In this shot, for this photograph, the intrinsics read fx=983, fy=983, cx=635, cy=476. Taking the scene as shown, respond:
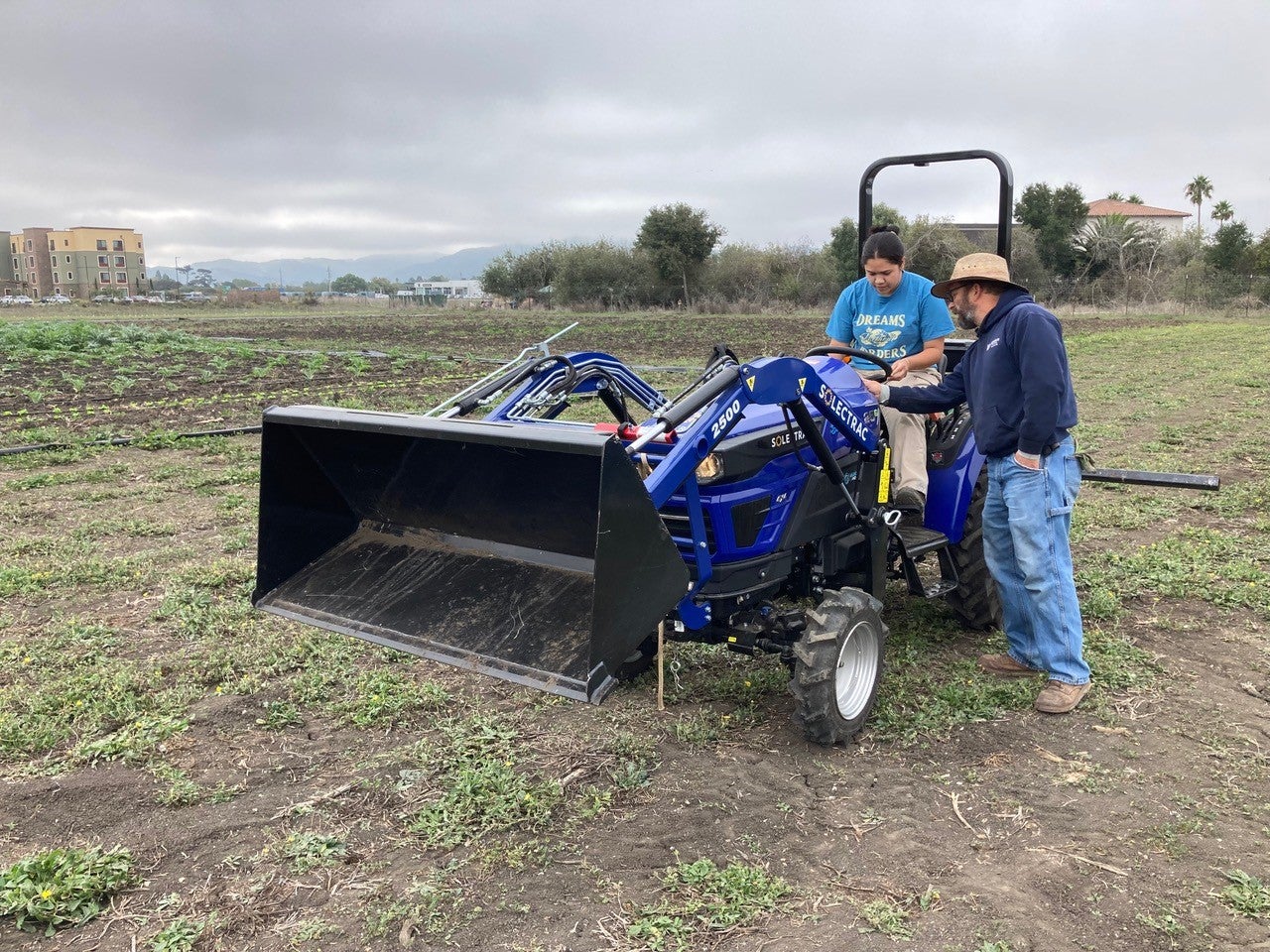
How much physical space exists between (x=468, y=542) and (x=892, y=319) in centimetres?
249

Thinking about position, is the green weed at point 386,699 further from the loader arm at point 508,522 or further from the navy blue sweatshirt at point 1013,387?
the navy blue sweatshirt at point 1013,387

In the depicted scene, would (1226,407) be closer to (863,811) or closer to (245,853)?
(863,811)

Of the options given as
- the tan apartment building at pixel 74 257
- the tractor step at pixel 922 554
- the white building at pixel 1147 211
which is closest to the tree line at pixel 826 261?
the white building at pixel 1147 211

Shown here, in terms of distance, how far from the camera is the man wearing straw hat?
4316 mm

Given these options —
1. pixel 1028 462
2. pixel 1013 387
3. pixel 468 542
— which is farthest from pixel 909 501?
pixel 468 542

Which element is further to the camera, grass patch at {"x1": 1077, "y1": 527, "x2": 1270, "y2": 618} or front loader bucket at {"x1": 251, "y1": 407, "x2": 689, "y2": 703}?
grass patch at {"x1": 1077, "y1": 527, "x2": 1270, "y2": 618}

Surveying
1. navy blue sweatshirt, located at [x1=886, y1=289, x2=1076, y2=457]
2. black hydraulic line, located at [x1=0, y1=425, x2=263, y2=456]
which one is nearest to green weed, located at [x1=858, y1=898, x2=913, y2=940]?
navy blue sweatshirt, located at [x1=886, y1=289, x2=1076, y2=457]

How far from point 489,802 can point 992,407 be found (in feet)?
9.21

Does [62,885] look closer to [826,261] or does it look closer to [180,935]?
[180,935]

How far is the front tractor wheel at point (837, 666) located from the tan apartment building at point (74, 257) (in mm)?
113262

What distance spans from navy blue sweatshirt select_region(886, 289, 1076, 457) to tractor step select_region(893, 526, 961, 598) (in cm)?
56

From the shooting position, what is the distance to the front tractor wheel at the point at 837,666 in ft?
12.4

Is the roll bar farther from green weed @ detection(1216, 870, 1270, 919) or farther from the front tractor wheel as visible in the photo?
green weed @ detection(1216, 870, 1270, 919)

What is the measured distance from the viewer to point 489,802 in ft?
11.7
